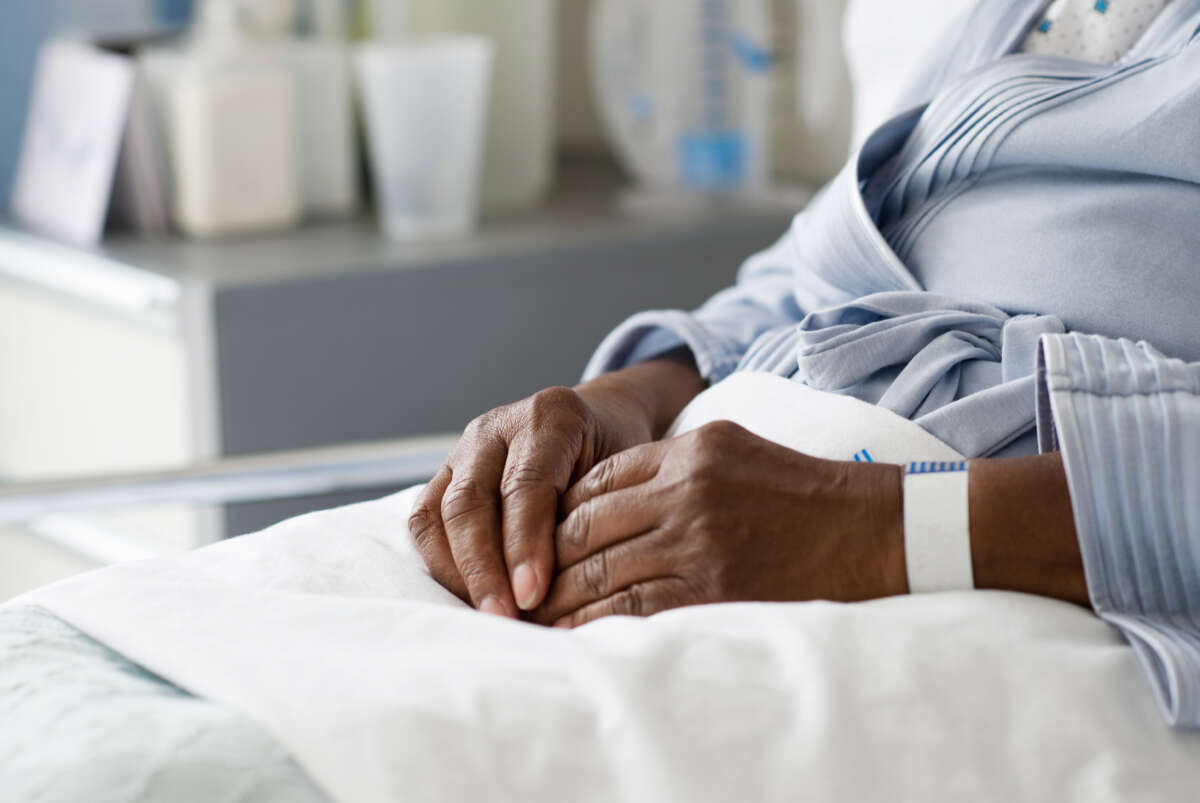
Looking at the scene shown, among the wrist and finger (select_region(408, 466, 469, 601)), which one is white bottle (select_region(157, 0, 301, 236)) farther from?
finger (select_region(408, 466, 469, 601))

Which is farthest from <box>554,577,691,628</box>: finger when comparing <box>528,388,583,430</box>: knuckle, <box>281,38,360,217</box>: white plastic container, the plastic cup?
<box>281,38,360,217</box>: white plastic container

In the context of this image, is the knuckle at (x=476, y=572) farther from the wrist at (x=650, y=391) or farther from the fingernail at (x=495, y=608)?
the wrist at (x=650, y=391)

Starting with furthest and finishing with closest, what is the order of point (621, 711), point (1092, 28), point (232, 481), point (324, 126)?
point (324, 126) → point (232, 481) → point (1092, 28) → point (621, 711)

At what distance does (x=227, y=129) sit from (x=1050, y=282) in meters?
1.00

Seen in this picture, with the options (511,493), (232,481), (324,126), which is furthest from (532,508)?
(324,126)

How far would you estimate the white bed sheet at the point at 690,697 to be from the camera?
0.42m

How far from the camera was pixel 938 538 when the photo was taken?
512 mm

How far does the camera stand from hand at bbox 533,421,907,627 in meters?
0.52

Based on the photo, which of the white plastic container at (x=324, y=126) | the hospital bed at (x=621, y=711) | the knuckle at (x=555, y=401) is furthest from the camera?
the white plastic container at (x=324, y=126)

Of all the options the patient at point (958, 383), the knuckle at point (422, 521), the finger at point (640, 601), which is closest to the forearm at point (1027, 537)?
the patient at point (958, 383)

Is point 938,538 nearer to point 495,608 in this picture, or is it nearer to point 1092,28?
point 495,608

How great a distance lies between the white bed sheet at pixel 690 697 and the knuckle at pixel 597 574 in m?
0.04

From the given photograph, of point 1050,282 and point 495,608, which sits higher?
point 1050,282

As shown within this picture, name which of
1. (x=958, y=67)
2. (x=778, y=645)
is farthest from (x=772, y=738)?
(x=958, y=67)
